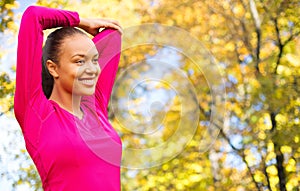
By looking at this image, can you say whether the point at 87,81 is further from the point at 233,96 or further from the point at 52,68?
the point at 233,96

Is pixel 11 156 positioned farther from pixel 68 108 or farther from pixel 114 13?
pixel 68 108

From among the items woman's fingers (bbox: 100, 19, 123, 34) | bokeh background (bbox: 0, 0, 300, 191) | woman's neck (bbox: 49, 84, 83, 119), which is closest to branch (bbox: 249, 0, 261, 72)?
bokeh background (bbox: 0, 0, 300, 191)

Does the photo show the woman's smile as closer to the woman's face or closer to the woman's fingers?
the woman's face

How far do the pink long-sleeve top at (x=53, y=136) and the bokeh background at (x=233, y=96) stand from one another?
3.99 meters

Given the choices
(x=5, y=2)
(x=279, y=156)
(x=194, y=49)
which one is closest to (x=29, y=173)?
(x=5, y=2)

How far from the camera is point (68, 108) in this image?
1922 millimetres

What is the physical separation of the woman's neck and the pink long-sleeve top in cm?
2

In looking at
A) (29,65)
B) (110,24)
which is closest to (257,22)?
(110,24)

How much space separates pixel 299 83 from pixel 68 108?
561 centimetres

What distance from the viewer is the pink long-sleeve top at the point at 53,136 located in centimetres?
178

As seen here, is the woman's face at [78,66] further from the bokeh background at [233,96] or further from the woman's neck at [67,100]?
the bokeh background at [233,96]

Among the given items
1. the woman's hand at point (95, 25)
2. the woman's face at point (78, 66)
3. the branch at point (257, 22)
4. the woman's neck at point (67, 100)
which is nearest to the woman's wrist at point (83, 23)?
the woman's hand at point (95, 25)

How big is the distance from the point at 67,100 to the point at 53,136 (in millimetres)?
159

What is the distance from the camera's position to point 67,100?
1.92 metres
